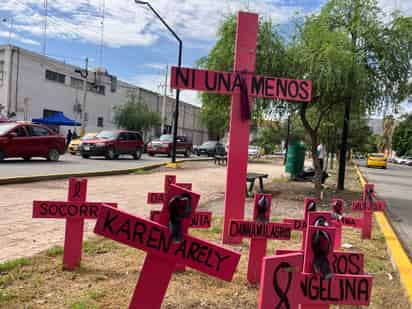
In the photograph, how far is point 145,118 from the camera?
143 feet

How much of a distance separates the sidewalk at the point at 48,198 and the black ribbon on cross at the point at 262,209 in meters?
2.53

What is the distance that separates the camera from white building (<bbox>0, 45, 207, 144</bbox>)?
98.7 ft

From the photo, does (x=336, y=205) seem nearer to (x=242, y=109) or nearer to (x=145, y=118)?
(x=242, y=109)

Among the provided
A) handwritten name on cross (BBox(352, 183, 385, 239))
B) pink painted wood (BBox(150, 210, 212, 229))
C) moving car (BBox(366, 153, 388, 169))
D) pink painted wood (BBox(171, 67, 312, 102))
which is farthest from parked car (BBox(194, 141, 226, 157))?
pink painted wood (BBox(150, 210, 212, 229))

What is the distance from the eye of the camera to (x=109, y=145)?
21.1m

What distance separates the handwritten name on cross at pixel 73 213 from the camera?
3707 mm

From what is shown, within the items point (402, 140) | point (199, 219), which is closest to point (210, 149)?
point (199, 219)

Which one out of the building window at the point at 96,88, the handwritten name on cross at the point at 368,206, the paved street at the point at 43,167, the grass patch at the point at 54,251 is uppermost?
the building window at the point at 96,88

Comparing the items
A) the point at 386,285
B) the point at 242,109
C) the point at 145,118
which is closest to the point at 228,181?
the point at 242,109

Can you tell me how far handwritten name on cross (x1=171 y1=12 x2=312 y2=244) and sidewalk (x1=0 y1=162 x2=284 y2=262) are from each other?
81.8 inches

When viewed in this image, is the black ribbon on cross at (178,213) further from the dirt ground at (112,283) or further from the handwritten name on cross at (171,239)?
the dirt ground at (112,283)

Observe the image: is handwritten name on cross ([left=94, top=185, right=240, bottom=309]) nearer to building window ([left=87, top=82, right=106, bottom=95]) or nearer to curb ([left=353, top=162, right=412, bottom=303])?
curb ([left=353, top=162, right=412, bottom=303])

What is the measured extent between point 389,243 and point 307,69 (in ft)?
15.9

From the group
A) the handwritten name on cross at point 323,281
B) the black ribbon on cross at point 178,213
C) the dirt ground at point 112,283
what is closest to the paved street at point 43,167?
the dirt ground at point 112,283
